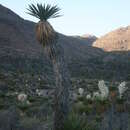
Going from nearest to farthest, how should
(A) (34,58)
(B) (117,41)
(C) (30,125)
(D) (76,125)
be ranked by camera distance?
(D) (76,125)
(C) (30,125)
(A) (34,58)
(B) (117,41)

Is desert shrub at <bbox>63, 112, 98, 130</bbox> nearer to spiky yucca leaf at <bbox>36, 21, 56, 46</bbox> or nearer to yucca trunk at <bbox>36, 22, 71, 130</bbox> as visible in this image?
yucca trunk at <bbox>36, 22, 71, 130</bbox>

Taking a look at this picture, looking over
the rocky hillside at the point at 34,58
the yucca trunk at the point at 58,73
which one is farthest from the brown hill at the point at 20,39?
the yucca trunk at the point at 58,73

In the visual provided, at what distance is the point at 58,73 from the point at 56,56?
42cm

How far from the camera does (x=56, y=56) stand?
278 inches

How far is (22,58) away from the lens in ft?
201

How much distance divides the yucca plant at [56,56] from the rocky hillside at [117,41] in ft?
384

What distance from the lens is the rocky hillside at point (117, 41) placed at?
12840 cm

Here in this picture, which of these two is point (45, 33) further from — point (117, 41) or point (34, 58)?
point (117, 41)

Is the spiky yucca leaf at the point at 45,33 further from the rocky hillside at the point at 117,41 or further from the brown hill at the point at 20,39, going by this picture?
the rocky hillside at the point at 117,41

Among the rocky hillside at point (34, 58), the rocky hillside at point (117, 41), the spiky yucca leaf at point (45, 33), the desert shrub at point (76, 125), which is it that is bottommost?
the desert shrub at point (76, 125)

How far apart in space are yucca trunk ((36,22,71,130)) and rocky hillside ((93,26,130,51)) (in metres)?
117

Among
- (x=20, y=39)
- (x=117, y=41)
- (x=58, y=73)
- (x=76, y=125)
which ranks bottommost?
(x=76, y=125)

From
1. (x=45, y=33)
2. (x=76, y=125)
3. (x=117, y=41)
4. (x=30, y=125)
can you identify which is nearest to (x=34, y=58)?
(x=30, y=125)

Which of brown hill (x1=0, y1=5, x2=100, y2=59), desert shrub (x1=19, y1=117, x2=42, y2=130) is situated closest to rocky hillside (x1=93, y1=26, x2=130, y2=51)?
brown hill (x1=0, y1=5, x2=100, y2=59)
